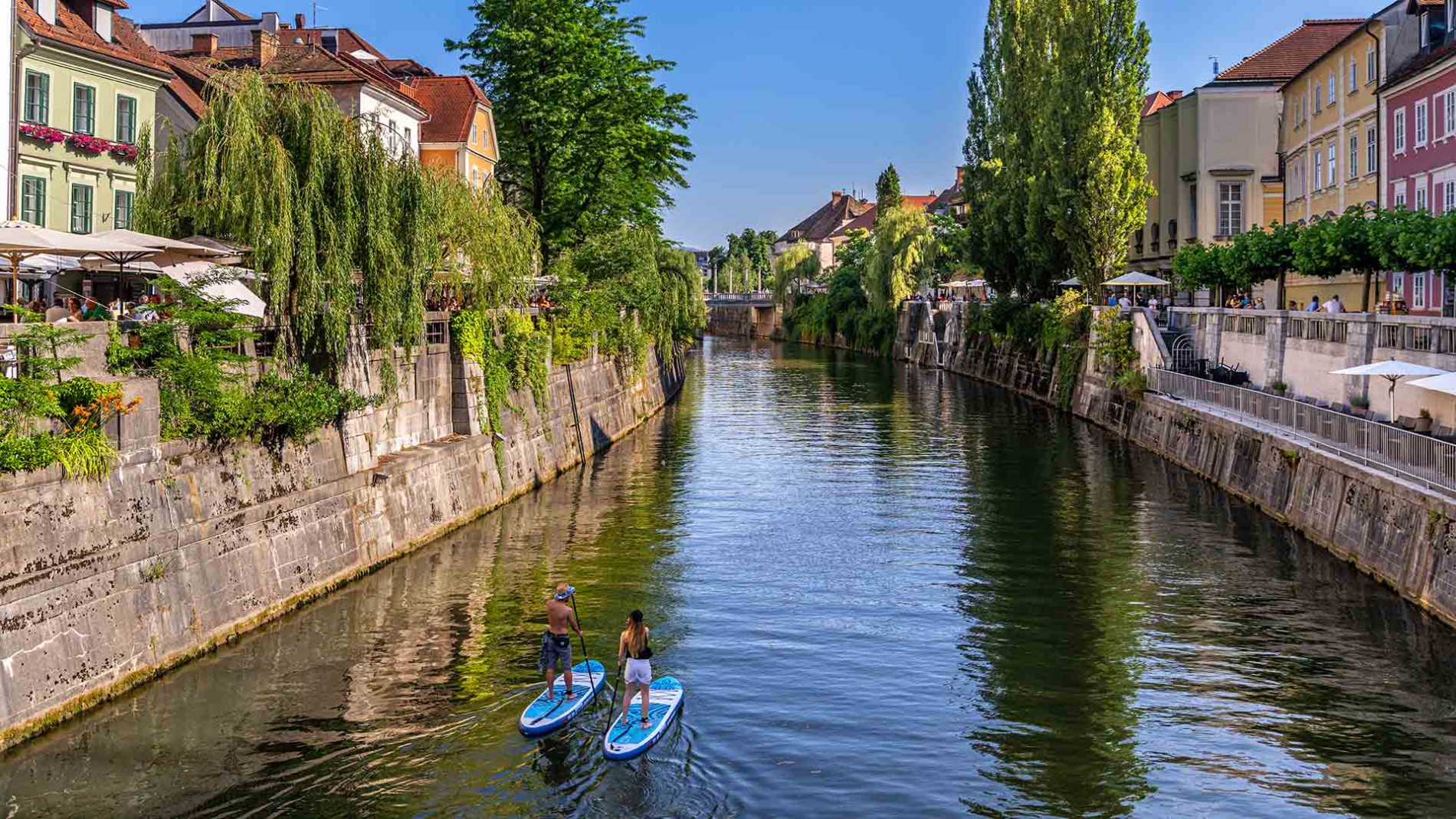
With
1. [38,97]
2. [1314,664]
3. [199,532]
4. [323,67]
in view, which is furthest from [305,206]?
[323,67]

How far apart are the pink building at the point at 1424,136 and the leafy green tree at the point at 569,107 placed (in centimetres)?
2625

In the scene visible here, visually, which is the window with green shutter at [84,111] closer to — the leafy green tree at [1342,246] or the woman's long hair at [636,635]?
the woman's long hair at [636,635]

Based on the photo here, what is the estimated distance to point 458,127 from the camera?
189 feet

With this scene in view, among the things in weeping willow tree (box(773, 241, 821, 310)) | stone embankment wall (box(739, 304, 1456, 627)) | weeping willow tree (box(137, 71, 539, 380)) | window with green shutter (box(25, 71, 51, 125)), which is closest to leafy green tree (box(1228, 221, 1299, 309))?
stone embankment wall (box(739, 304, 1456, 627))

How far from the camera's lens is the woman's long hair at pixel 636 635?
16906 mm

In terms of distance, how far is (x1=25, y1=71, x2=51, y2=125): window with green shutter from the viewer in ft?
110

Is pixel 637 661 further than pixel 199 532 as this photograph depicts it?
No

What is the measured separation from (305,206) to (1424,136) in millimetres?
36006

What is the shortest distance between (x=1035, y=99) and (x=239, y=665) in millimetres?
53472

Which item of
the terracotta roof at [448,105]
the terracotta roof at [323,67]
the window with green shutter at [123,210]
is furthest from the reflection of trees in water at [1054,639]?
the terracotta roof at [448,105]

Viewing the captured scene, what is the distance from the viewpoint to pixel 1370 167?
49812 mm

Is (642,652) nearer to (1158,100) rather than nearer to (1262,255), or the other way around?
(1262,255)

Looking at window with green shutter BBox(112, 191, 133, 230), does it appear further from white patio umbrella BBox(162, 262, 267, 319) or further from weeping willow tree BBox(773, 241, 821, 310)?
weeping willow tree BBox(773, 241, 821, 310)

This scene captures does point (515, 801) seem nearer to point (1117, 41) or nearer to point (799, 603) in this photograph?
point (799, 603)
